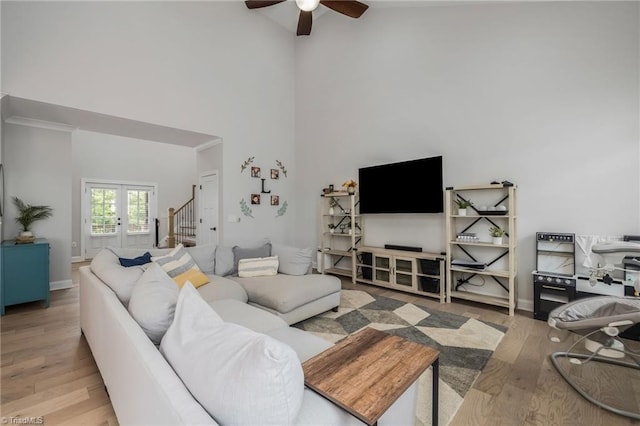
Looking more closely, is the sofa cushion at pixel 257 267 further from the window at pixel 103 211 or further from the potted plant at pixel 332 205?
the window at pixel 103 211

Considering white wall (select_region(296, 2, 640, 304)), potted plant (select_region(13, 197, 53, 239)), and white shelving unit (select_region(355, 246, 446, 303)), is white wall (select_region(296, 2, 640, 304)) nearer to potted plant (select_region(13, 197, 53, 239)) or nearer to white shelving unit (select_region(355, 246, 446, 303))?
Result: white shelving unit (select_region(355, 246, 446, 303))

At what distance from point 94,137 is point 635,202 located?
10.0m

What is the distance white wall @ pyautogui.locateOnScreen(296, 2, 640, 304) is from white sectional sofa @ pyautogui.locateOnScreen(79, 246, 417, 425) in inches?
122

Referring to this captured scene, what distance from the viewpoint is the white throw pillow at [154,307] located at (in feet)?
4.72

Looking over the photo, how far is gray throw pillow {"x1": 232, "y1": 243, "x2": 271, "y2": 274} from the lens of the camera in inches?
139

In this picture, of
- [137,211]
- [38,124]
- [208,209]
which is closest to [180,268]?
[208,209]

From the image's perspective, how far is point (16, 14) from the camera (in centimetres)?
318

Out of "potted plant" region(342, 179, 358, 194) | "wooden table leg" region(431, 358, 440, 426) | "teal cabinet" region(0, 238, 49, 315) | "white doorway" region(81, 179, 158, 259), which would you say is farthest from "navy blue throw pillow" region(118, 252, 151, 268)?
"white doorway" region(81, 179, 158, 259)

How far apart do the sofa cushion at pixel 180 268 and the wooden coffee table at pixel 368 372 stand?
75.6 inches

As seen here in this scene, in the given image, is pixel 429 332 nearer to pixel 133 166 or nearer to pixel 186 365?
pixel 186 365

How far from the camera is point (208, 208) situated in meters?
5.37

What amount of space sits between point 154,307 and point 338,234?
3766 mm

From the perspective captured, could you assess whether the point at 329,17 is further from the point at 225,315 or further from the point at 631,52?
the point at 225,315

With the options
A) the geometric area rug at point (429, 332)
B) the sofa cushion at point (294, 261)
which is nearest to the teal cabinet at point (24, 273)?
the sofa cushion at point (294, 261)
